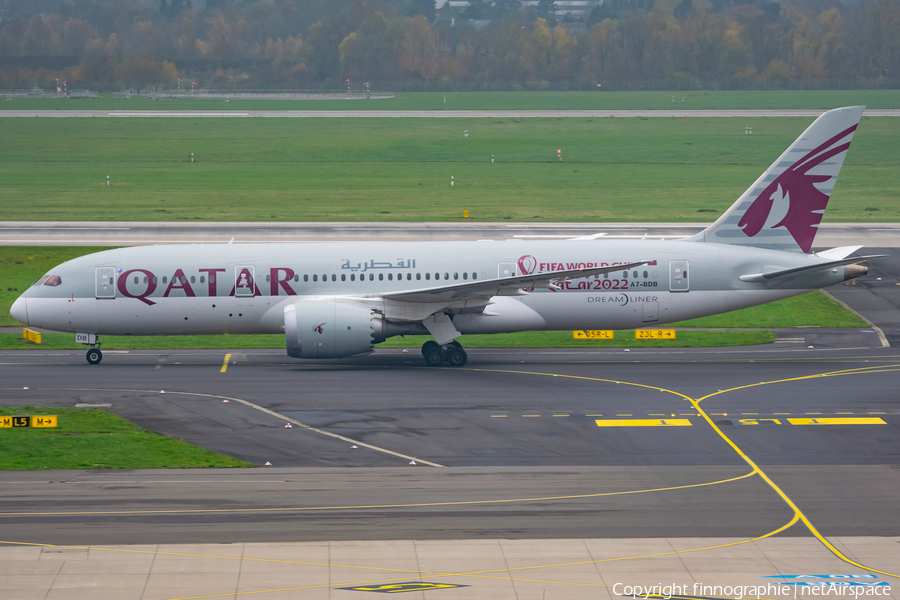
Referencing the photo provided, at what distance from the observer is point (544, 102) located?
162625 millimetres

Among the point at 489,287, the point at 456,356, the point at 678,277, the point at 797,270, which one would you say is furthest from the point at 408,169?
the point at 797,270

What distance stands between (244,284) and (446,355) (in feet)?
26.2

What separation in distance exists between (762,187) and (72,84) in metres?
165

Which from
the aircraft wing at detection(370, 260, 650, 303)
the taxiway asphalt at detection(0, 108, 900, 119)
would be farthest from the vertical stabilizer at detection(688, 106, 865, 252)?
the taxiway asphalt at detection(0, 108, 900, 119)

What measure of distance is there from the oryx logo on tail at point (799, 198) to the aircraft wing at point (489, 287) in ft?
18.8

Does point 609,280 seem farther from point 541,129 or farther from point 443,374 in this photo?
Answer: point 541,129

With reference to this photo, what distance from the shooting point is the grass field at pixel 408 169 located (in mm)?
74688

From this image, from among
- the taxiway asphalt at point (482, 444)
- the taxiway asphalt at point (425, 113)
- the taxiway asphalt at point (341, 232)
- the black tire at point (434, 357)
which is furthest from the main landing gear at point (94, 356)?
the taxiway asphalt at point (425, 113)

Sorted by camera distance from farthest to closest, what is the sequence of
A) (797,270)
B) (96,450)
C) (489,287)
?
(797,270), (489,287), (96,450)

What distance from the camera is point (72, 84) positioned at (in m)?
178

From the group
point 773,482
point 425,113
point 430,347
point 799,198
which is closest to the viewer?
point 773,482

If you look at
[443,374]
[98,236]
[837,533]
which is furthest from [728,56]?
[837,533]

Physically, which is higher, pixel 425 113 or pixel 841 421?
pixel 425 113

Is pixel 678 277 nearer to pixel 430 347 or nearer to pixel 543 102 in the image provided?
pixel 430 347
